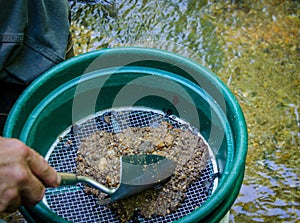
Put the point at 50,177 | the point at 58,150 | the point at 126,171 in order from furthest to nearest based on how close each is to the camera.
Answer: the point at 58,150, the point at 126,171, the point at 50,177

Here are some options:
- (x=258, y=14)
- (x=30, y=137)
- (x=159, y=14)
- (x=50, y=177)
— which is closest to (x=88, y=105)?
(x=30, y=137)

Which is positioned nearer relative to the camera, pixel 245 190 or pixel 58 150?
pixel 58 150

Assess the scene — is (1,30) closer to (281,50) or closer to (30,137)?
(30,137)

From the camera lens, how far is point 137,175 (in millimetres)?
1564

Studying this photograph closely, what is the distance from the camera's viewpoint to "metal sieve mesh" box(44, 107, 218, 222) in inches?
63.8

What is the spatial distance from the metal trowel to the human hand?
6.3 inches

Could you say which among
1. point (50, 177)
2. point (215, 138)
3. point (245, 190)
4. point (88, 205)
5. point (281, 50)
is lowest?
point (88, 205)

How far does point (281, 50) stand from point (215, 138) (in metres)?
1.26

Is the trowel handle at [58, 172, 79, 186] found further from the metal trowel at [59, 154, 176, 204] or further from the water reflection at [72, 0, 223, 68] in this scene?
the water reflection at [72, 0, 223, 68]

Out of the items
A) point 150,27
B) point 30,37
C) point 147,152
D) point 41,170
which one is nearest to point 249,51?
point 150,27

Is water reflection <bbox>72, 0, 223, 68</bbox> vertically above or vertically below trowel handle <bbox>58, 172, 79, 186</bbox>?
above

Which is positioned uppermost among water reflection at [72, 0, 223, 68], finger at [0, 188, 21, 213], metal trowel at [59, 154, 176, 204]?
water reflection at [72, 0, 223, 68]

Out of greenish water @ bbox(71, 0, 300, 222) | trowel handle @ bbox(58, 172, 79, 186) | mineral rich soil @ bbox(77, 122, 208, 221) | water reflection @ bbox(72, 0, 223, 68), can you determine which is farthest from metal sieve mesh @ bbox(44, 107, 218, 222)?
water reflection @ bbox(72, 0, 223, 68)

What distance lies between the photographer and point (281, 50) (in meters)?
2.79
